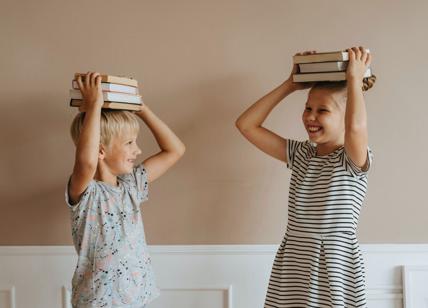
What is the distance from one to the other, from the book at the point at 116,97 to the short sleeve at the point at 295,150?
1.95ft

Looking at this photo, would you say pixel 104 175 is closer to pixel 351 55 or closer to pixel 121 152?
pixel 121 152

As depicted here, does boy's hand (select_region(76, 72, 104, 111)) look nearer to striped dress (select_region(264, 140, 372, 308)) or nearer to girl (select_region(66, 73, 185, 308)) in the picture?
girl (select_region(66, 73, 185, 308))

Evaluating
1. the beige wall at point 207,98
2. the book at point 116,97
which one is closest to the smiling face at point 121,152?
the book at point 116,97

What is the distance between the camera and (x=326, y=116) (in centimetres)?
186

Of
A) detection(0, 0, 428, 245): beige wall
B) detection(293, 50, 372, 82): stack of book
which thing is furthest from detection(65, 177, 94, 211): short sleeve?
detection(293, 50, 372, 82): stack of book

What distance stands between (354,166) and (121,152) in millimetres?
803

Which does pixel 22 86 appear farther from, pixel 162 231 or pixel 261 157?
pixel 261 157

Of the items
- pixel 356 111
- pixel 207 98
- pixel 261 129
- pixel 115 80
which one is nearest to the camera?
pixel 356 111

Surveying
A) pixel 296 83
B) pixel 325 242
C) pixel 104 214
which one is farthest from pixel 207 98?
pixel 325 242

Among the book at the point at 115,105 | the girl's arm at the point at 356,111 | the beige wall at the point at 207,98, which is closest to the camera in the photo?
the girl's arm at the point at 356,111

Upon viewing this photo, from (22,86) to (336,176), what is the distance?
133cm

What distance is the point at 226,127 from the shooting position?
2262 mm

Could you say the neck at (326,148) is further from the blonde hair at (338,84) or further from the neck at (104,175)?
the neck at (104,175)

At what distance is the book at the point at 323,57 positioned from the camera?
1764 mm
